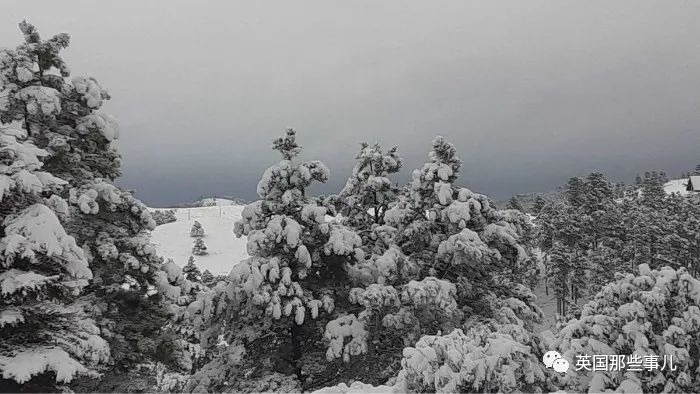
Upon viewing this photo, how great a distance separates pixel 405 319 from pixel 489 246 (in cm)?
381

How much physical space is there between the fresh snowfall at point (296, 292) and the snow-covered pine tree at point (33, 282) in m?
0.03

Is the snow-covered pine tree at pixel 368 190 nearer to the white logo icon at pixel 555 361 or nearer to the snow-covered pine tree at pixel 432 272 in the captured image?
the snow-covered pine tree at pixel 432 272

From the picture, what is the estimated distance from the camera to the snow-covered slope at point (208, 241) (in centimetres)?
7131

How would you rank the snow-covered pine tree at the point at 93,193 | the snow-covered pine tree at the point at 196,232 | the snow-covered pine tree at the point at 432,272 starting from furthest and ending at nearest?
1. the snow-covered pine tree at the point at 196,232
2. the snow-covered pine tree at the point at 432,272
3. the snow-covered pine tree at the point at 93,193

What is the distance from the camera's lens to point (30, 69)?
35.0ft

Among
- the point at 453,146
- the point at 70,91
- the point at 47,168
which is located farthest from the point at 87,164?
the point at 453,146

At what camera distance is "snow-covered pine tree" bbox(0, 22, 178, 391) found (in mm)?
10406

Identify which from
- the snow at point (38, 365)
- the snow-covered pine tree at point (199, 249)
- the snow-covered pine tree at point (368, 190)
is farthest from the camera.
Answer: the snow-covered pine tree at point (199, 249)

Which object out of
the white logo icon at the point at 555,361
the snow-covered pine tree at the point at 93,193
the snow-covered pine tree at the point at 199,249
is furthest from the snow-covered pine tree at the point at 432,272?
the snow-covered pine tree at the point at 199,249

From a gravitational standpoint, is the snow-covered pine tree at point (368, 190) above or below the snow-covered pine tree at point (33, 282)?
above

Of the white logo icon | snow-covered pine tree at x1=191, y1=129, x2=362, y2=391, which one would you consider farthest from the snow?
the white logo icon

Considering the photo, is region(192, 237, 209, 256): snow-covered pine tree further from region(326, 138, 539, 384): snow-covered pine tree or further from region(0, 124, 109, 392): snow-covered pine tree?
region(0, 124, 109, 392): snow-covered pine tree

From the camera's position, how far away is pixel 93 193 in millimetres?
10672

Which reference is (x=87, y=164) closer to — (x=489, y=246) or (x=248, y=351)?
(x=248, y=351)
